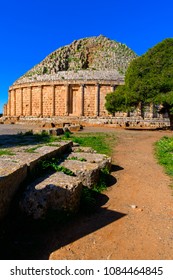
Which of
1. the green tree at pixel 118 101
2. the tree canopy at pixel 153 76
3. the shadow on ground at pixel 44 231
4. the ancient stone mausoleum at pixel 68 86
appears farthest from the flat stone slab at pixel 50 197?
the ancient stone mausoleum at pixel 68 86

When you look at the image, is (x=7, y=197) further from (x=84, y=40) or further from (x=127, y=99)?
(x=84, y=40)

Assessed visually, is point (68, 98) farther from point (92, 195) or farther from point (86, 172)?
point (92, 195)

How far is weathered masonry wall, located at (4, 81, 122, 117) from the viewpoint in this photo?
39.4 metres

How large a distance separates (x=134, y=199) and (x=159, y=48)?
2207 centimetres

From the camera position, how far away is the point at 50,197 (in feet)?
14.4

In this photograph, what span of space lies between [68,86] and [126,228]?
1454 inches

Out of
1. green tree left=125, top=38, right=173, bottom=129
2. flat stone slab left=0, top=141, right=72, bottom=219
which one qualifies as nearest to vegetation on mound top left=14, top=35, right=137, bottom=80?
green tree left=125, top=38, right=173, bottom=129

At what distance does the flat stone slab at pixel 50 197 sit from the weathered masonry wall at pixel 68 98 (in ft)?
114

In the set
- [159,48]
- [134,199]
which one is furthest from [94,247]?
[159,48]

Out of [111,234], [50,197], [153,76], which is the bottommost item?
[111,234]

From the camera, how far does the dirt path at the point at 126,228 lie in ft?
11.7

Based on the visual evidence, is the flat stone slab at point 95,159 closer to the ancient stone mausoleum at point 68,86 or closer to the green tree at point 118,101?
the green tree at point 118,101

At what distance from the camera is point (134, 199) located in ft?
18.4

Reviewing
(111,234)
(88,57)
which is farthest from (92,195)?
(88,57)
